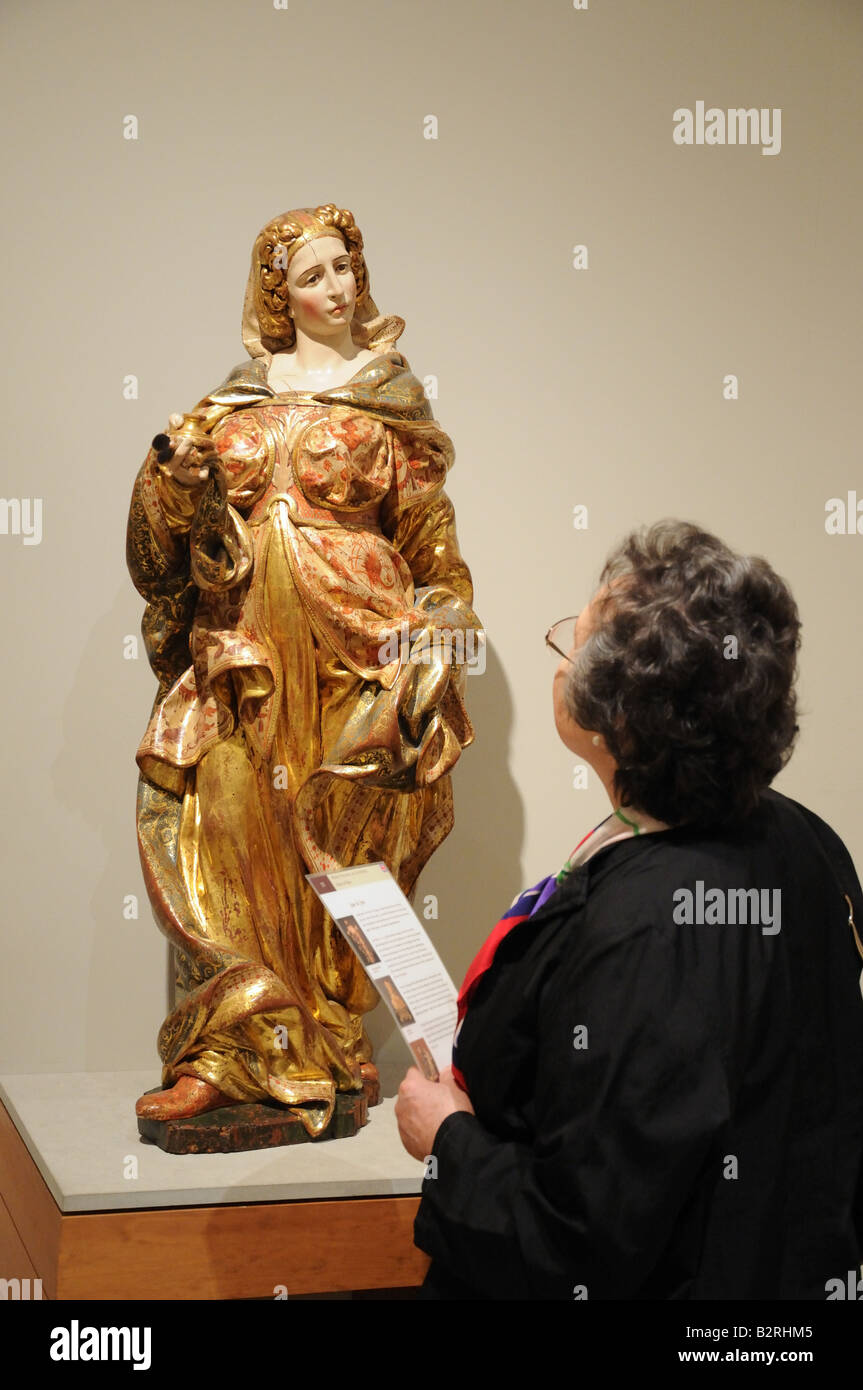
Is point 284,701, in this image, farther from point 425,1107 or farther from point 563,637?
point 425,1107

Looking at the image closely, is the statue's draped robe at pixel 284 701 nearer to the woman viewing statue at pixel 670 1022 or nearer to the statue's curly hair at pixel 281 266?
the statue's curly hair at pixel 281 266

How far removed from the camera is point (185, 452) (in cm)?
271

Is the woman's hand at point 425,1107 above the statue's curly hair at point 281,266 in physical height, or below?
below

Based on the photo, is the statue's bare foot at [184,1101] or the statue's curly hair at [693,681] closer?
the statue's curly hair at [693,681]

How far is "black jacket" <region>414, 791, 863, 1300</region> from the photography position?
129 centimetres

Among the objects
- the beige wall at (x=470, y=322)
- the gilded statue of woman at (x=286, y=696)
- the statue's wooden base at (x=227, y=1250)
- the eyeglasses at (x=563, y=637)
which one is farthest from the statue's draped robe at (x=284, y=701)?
the eyeglasses at (x=563, y=637)

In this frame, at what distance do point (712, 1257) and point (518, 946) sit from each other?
366 mm

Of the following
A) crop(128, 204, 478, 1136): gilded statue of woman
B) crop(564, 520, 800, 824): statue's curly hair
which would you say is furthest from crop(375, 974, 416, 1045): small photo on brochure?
crop(128, 204, 478, 1136): gilded statue of woman

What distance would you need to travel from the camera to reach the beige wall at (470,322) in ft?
11.9

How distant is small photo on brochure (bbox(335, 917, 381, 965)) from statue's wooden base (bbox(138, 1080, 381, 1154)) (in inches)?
48.7

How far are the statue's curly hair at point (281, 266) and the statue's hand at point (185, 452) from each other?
0.55 meters

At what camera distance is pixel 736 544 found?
154 inches

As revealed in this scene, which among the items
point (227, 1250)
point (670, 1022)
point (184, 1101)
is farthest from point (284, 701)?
point (670, 1022)
